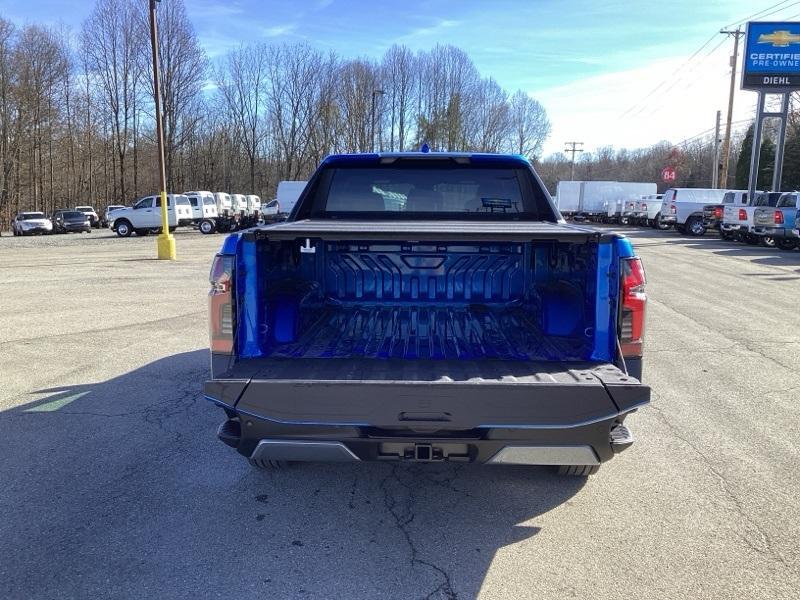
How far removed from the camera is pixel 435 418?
2.68 m

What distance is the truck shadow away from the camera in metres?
2.69

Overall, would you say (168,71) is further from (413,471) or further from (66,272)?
(413,471)

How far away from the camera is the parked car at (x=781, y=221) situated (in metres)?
21.1

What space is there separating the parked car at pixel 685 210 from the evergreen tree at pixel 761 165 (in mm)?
25358

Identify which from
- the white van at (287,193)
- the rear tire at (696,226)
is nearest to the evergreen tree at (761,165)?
the rear tire at (696,226)

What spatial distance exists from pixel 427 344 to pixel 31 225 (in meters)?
41.9

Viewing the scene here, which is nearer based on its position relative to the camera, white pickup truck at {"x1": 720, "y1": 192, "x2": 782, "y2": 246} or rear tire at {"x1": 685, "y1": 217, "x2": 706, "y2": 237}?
white pickup truck at {"x1": 720, "y1": 192, "x2": 782, "y2": 246}

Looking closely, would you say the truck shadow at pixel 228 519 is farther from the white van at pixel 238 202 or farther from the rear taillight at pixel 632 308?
the white van at pixel 238 202

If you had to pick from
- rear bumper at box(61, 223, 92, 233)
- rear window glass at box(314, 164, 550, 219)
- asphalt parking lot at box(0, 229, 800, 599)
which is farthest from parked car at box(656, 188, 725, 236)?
rear bumper at box(61, 223, 92, 233)

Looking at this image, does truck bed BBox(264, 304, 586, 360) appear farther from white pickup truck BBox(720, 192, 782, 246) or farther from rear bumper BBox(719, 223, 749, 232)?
rear bumper BBox(719, 223, 749, 232)

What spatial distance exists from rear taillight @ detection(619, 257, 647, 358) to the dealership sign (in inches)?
1203

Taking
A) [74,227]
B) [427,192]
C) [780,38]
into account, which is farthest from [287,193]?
[427,192]

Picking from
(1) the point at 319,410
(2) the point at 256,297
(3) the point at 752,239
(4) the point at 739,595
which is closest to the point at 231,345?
(2) the point at 256,297

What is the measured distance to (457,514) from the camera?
3311 mm
